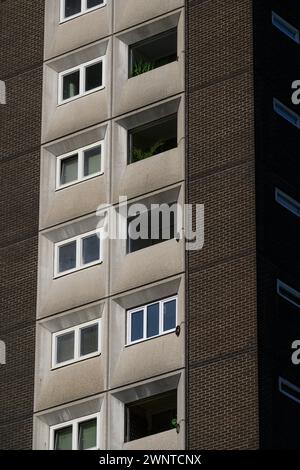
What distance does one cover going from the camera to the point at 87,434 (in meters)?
62.8

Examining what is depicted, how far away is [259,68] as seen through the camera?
64.2 metres

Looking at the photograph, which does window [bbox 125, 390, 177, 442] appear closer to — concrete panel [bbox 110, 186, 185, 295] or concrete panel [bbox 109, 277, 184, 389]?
concrete panel [bbox 109, 277, 184, 389]

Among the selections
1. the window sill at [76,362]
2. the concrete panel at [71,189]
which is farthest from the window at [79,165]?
the window sill at [76,362]

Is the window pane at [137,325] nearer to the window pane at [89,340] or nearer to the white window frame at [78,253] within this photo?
the window pane at [89,340]

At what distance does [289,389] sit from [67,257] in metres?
8.54

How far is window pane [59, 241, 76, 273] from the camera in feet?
216

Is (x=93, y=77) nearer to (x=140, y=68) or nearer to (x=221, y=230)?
(x=140, y=68)

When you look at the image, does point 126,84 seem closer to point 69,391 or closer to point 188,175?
point 188,175

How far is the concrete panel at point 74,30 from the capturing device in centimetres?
6806

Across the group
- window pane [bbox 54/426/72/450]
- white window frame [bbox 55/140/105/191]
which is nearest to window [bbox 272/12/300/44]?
white window frame [bbox 55/140/105/191]

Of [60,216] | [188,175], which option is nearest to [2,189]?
[60,216]

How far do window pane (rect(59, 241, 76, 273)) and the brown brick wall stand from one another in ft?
14.2

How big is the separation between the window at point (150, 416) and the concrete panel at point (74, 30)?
1152 cm

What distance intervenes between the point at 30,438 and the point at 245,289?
7376mm
